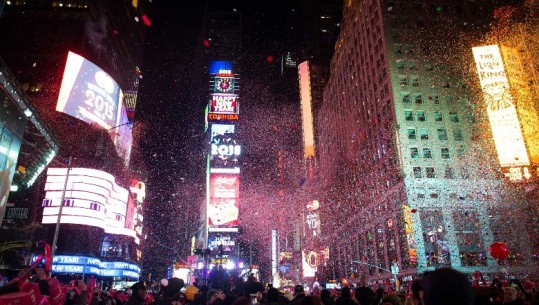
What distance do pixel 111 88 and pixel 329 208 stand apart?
62.5 metres

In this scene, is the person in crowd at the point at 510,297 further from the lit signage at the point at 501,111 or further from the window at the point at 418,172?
the window at the point at 418,172

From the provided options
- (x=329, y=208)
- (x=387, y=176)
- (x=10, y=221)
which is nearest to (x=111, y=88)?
(x=10, y=221)

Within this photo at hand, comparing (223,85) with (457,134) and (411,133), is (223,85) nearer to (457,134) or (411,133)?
(411,133)

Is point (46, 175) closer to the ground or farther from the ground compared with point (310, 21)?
closer to the ground

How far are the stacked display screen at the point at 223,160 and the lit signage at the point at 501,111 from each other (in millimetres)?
49871

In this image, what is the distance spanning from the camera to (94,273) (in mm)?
40156

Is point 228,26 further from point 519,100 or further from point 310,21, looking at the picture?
point 519,100

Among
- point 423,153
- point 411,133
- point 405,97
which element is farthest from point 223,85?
point 423,153

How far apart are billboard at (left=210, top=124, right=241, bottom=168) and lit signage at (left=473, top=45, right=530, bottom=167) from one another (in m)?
52.4

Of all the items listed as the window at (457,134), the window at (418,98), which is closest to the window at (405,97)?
the window at (418,98)

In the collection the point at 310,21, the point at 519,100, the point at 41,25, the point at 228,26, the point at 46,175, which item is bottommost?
the point at 46,175

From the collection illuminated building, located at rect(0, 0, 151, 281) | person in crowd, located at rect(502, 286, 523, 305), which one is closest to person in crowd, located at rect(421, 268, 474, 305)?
person in crowd, located at rect(502, 286, 523, 305)

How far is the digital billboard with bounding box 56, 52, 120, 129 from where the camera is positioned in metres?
39.9

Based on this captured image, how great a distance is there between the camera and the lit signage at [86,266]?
3678 cm
